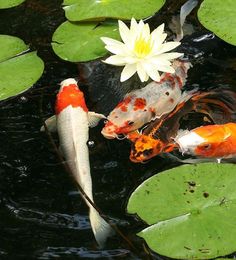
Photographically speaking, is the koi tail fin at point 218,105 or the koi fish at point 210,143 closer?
the koi fish at point 210,143

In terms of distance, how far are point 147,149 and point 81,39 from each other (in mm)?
819

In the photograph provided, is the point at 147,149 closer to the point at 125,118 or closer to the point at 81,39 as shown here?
the point at 125,118

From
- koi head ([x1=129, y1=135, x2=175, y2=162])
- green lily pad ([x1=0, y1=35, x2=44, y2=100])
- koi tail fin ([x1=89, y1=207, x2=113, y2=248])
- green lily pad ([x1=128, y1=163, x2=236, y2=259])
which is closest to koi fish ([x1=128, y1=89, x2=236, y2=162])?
koi head ([x1=129, y1=135, x2=175, y2=162])

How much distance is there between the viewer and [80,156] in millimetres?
2445

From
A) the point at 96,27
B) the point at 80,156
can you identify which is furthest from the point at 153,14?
the point at 80,156

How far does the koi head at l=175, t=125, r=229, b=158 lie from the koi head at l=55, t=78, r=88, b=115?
22.3 inches

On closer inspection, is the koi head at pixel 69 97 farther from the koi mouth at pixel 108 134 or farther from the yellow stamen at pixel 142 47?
the yellow stamen at pixel 142 47

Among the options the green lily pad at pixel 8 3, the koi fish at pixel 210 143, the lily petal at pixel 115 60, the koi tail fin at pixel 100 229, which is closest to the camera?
the koi tail fin at pixel 100 229

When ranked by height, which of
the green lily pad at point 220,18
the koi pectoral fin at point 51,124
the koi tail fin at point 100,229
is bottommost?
the koi tail fin at point 100,229

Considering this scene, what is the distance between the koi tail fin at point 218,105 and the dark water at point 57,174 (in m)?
0.07

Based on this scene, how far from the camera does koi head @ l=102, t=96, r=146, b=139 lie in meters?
2.59

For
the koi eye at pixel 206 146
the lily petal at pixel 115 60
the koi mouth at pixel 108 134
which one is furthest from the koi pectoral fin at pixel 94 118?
the koi eye at pixel 206 146

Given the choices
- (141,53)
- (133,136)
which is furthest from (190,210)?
(141,53)

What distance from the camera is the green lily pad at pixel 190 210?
1.98 metres
